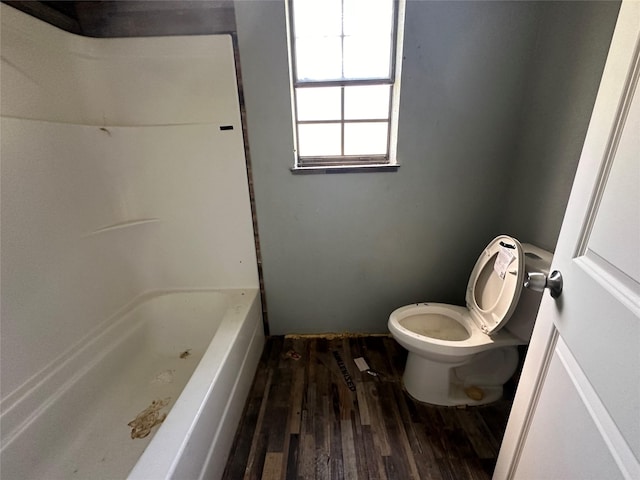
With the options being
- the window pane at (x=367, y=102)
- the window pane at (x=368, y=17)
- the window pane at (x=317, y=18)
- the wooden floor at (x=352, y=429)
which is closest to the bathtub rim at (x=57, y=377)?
the wooden floor at (x=352, y=429)

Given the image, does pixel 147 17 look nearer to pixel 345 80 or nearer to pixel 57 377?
pixel 345 80

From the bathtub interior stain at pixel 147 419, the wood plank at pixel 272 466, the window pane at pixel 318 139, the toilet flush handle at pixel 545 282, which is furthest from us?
the window pane at pixel 318 139

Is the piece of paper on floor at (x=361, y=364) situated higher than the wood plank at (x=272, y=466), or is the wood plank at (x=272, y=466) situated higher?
the piece of paper on floor at (x=361, y=364)

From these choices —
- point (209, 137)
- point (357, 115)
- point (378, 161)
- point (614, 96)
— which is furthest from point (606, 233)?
point (209, 137)

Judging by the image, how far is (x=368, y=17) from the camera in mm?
1452

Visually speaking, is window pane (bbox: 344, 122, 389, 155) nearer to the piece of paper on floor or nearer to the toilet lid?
the toilet lid

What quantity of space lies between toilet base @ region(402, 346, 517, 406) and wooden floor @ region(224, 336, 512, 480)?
0.04m

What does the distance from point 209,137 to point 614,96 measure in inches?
62.3

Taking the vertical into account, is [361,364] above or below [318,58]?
below

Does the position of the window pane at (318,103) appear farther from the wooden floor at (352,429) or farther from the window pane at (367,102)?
the wooden floor at (352,429)

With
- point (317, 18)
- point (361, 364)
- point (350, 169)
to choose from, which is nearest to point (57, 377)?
point (361, 364)

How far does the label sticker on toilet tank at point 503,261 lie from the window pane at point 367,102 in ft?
3.13

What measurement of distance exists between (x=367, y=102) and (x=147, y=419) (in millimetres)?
1965

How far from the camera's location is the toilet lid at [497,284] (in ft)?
3.77
